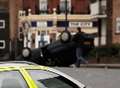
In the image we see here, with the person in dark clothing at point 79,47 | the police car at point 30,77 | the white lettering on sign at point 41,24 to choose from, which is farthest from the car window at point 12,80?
the white lettering on sign at point 41,24

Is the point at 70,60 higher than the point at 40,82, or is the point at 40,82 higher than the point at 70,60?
the point at 40,82

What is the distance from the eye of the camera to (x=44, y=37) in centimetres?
5066

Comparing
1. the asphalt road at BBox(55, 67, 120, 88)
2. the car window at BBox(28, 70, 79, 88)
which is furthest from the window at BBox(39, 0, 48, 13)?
the car window at BBox(28, 70, 79, 88)

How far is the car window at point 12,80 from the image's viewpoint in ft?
25.8

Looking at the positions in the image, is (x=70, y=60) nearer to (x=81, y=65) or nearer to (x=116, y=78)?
(x=81, y=65)

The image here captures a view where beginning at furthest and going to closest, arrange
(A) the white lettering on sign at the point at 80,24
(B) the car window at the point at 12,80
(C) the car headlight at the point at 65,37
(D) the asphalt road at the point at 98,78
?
(A) the white lettering on sign at the point at 80,24, (C) the car headlight at the point at 65,37, (D) the asphalt road at the point at 98,78, (B) the car window at the point at 12,80

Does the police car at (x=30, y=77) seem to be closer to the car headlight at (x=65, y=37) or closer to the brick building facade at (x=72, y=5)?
the car headlight at (x=65, y=37)

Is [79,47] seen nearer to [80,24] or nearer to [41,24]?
[80,24]

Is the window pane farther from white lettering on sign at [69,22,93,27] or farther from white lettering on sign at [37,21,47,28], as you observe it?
white lettering on sign at [69,22,93,27]

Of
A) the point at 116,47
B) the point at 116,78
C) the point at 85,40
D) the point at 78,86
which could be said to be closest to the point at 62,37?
the point at 85,40

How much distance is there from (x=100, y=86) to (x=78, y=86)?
364 inches

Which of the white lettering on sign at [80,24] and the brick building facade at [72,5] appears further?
the brick building facade at [72,5]

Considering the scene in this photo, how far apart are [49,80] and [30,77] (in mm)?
373

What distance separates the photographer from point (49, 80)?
8.33 metres
